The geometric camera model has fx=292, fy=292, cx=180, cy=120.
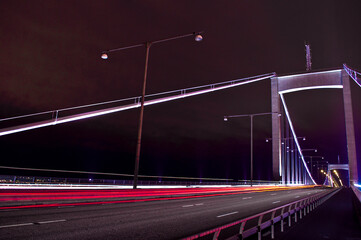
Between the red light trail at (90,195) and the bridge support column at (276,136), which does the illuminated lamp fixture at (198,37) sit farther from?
the bridge support column at (276,136)

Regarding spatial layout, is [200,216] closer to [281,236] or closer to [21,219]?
[281,236]

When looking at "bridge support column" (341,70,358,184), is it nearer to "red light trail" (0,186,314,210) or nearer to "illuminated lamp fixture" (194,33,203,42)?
"red light trail" (0,186,314,210)

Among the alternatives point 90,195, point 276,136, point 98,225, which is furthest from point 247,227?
point 276,136

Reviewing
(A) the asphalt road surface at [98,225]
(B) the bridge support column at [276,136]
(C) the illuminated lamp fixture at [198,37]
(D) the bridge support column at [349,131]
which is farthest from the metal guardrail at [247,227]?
(B) the bridge support column at [276,136]

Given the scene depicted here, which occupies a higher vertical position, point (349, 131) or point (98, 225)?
point (349, 131)

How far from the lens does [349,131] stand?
4228 centimetres

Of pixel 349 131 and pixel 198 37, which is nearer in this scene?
pixel 198 37

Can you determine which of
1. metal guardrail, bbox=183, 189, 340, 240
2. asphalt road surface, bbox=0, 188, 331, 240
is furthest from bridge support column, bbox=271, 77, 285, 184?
asphalt road surface, bbox=0, 188, 331, 240

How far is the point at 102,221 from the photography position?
868 centimetres

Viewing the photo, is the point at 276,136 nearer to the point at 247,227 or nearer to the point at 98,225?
the point at 247,227

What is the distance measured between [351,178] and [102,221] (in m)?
40.4

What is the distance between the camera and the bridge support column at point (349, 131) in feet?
130

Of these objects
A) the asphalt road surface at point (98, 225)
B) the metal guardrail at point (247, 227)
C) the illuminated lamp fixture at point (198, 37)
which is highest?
the illuminated lamp fixture at point (198, 37)

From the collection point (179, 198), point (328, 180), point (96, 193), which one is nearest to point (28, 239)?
point (96, 193)
